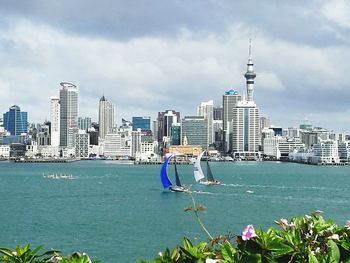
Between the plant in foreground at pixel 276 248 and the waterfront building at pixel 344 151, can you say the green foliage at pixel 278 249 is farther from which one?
the waterfront building at pixel 344 151

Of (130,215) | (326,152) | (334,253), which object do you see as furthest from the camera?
(326,152)

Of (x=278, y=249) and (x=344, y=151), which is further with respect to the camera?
(x=344, y=151)

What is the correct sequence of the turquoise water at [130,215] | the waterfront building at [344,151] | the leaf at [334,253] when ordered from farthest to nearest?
the waterfront building at [344,151], the turquoise water at [130,215], the leaf at [334,253]

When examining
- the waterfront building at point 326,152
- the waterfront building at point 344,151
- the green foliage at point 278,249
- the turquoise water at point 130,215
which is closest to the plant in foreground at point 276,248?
the green foliage at point 278,249

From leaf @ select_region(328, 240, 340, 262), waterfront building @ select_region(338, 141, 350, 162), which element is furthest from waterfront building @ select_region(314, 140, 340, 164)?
leaf @ select_region(328, 240, 340, 262)

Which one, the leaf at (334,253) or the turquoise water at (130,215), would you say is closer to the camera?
the leaf at (334,253)

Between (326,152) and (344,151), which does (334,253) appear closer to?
(326,152)

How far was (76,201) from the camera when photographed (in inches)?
1849

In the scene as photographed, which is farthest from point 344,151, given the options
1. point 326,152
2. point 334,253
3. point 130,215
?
point 334,253

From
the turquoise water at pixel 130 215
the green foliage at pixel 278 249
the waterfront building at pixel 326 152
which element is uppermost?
the waterfront building at pixel 326 152

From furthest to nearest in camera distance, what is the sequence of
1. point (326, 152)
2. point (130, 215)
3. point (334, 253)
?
point (326, 152) < point (130, 215) < point (334, 253)

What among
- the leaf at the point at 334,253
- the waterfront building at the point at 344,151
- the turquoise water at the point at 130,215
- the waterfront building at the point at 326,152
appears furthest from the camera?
the waterfront building at the point at 344,151

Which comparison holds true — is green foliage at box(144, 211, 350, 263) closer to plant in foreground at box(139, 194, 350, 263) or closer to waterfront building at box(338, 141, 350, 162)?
plant in foreground at box(139, 194, 350, 263)

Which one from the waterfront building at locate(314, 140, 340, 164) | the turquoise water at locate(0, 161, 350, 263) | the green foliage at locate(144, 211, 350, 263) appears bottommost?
the turquoise water at locate(0, 161, 350, 263)
